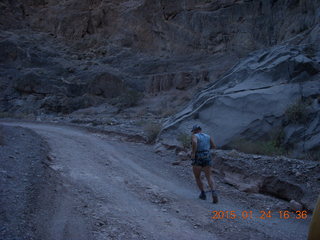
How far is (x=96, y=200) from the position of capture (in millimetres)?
5477

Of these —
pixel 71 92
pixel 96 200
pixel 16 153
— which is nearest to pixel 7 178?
pixel 96 200

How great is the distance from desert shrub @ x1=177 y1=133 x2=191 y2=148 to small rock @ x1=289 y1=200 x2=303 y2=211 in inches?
170

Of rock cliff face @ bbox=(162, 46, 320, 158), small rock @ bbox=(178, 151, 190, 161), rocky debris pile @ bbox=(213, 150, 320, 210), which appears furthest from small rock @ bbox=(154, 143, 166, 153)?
rocky debris pile @ bbox=(213, 150, 320, 210)

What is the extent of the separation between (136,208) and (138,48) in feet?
83.2

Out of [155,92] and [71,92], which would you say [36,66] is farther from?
[155,92]

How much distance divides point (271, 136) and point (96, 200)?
5364mm

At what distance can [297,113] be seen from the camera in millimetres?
8938

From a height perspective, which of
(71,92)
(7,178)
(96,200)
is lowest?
(71,92)

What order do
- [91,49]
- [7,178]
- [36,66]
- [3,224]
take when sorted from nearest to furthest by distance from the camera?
1. [3,224]
2. [7,178]
3. [36,66]
4. [91,49]

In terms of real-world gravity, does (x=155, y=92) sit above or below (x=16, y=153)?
below

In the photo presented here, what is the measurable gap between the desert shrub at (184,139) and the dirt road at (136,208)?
5.18ft
